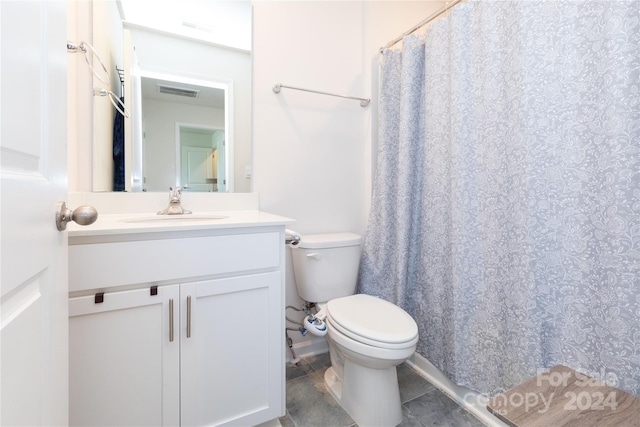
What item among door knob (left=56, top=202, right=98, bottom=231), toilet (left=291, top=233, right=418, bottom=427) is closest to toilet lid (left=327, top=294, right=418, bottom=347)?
toilet (left=291, top=233, right=418, bottom=427)

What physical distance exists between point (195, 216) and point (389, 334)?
964 millimetres

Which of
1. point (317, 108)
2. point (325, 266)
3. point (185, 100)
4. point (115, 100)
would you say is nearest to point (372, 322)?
point (325, 266)

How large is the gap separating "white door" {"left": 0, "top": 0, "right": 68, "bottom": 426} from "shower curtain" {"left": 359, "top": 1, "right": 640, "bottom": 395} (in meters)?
1.28

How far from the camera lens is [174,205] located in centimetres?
132

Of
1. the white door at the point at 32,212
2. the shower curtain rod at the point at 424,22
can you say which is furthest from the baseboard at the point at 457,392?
the shower curtain rod at the point at 424,22

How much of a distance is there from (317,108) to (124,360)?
145cm

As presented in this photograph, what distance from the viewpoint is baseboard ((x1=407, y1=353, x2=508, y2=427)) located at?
120 centimetres

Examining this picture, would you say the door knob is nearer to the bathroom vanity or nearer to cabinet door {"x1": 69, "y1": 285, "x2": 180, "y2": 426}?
the bathroom vanity

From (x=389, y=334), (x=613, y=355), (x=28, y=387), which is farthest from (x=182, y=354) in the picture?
(x=613, y=355)

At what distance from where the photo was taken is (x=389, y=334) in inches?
43.1

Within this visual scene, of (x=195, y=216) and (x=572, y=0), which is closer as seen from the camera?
(x=572, y=0)

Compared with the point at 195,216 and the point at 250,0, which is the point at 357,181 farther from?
the point at 250,0

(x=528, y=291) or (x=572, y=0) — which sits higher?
(x=572, y=0)

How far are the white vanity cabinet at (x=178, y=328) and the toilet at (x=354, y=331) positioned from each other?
29 centimetres
